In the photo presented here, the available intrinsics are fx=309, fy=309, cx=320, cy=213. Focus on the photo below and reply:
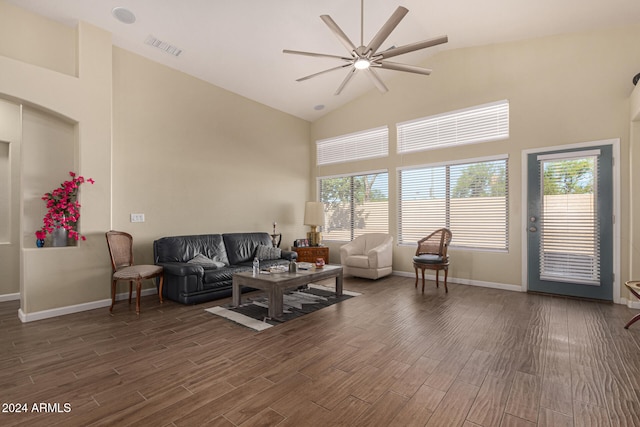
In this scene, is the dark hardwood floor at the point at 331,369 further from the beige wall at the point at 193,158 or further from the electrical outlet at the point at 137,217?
the beige wall at the point at 193,158

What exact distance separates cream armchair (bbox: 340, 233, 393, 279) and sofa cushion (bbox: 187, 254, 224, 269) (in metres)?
2.26

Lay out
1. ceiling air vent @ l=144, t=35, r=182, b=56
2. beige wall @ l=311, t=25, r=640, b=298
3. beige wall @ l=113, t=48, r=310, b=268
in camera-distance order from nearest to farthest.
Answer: beige wall @ l=311, t=25, r=640, b=298
ceiling air vent @ l=144, t=35, r=182, b=56
beige wall @ l=113, t=48, r=310, b=268

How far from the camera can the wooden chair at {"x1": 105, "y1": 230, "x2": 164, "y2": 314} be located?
12.8 ft

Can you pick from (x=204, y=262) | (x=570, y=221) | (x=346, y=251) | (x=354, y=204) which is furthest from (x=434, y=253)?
(x=204, y=262)

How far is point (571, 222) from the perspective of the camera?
4633mm

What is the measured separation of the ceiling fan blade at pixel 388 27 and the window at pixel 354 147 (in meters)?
3.39

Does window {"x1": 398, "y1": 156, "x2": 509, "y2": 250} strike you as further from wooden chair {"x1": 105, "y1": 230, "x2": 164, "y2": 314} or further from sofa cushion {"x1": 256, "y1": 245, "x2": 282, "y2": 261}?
wooden chair {"x1": 105, "y1": 230, "x2": 164, "y2": 314}

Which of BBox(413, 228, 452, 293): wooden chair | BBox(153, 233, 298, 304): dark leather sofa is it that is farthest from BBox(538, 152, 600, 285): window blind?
BBox(153, 233, 298, 304): dark leather sofa

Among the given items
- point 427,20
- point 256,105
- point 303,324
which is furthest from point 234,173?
point 427,20

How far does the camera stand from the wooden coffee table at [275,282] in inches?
148

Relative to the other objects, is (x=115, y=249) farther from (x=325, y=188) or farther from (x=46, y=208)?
(x=325, y=188)

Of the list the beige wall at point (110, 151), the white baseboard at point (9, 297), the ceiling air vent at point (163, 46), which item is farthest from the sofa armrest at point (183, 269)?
the ceiling air vent at point (163, 46)

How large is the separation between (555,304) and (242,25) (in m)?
5.91

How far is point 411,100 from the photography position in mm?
6199
